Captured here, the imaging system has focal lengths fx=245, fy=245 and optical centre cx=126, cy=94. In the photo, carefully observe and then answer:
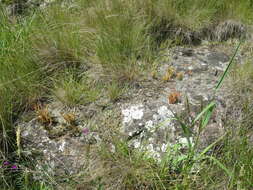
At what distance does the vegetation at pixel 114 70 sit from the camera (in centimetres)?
147

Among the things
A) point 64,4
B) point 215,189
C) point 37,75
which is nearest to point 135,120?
point 215,189

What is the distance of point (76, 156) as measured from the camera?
1.63 metres

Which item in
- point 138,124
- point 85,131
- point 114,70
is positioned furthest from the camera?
point 114,70

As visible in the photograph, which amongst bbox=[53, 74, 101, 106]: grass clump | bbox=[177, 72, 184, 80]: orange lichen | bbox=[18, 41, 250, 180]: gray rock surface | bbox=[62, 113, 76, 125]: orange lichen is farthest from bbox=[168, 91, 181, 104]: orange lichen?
bbox=[62, 113, 76, 125]: orange lichen

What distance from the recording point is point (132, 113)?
1.83 meters

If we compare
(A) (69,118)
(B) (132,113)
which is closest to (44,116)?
(A) (69,118)

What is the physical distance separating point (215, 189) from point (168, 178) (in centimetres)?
27

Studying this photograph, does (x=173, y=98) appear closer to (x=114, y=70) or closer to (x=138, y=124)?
(x=138, y=124)

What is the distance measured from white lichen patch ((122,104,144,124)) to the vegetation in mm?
143

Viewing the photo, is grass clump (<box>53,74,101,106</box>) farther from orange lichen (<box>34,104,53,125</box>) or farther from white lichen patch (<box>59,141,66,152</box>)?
white lichen patch (<box>59,141,66,152</box>)

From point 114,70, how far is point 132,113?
0.42 metres

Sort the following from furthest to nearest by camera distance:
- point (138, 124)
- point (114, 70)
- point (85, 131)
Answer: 1. point (114, 70)
2. point (138, 124)
3. point (85, 131)

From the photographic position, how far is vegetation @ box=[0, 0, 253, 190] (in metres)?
1.47

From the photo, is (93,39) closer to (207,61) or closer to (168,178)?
(207,61)
